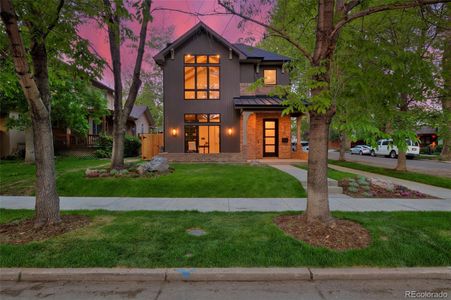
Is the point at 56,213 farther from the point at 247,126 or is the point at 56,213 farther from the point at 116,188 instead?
the point at 247,126

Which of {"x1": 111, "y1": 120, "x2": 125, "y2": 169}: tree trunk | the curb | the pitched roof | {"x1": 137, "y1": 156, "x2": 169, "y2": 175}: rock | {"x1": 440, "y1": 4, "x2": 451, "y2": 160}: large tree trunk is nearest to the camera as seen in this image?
the curb

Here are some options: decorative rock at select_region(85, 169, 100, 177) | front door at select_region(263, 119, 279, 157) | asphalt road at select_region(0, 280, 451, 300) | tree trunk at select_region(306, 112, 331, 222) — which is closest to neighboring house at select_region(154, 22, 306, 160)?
front door at select_region(263, 119, 279, 157)

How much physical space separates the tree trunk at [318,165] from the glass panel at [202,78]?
14.4 metres

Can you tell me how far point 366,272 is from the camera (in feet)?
12.9

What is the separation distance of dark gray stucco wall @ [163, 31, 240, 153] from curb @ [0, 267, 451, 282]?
15.0m

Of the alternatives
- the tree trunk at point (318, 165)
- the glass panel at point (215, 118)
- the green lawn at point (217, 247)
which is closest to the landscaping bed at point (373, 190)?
the green lawn at point (217, 247)

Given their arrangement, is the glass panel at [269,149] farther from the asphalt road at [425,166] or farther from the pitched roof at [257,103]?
the asphalt road at [425,166]

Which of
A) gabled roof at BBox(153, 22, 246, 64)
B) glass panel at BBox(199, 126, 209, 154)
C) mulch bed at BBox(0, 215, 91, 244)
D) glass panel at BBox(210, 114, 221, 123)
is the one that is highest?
gabled roof at BBox(153, 22, 246, 64)

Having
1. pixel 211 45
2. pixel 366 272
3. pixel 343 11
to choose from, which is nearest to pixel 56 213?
pixel 366 272

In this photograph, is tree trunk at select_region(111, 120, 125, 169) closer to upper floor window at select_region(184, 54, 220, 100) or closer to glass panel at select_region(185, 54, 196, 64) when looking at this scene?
upper floor window at select_region(184, 54, 220, 100)

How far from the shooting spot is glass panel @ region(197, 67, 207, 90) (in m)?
18.9

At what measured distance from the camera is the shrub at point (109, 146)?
21506 mm

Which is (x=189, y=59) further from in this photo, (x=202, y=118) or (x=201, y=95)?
(x=202, y=118)

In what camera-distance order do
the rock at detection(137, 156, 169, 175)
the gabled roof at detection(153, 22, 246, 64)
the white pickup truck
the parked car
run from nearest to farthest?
the rock at detection(137, 156, 169, 175) < the gabled roof at detection(153, 22, 246, 64) < the white pickup truck < the parked car
